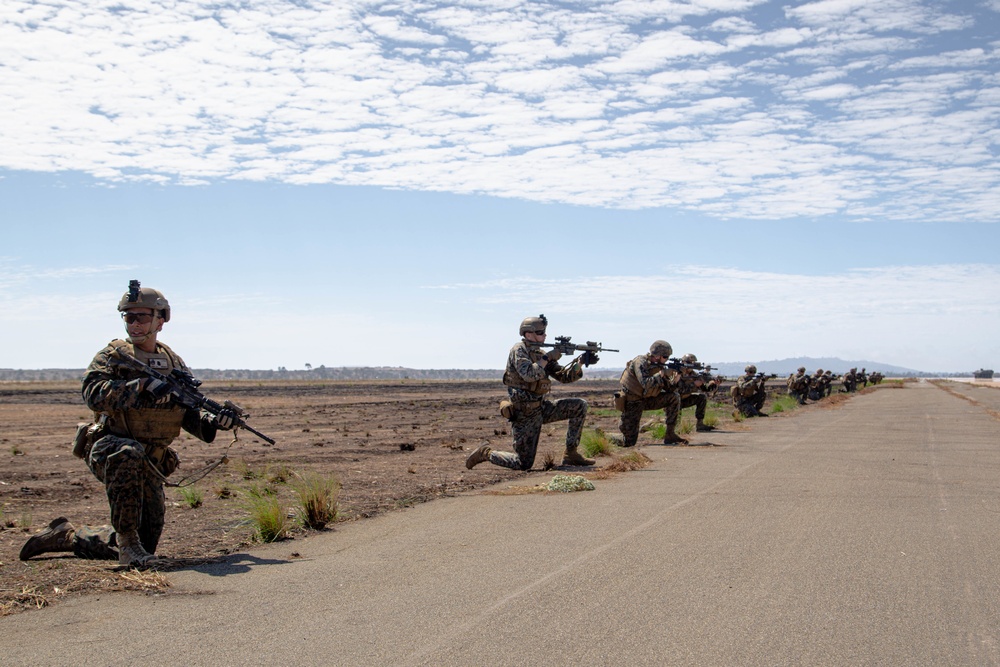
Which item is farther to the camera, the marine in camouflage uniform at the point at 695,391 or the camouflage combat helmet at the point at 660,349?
the marine in camouflage uniform at the point at 695,391

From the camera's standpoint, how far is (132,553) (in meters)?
7.40

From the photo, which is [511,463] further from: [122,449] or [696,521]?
[122,449]

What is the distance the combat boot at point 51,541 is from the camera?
782 cm

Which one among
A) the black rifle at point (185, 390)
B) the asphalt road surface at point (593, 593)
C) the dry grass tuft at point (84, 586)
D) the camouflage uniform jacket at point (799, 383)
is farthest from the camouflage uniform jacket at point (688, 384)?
the camouflage uniform jacket at point (799, 383)

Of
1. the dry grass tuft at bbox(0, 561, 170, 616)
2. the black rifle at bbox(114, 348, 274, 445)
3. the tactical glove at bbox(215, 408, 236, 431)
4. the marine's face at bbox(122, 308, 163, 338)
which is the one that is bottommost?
the dry grass tuft at bbox(0, 561, 170, 616)

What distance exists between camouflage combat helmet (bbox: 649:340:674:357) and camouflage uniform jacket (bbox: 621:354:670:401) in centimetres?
70

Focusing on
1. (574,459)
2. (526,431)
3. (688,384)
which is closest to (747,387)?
(688,384)

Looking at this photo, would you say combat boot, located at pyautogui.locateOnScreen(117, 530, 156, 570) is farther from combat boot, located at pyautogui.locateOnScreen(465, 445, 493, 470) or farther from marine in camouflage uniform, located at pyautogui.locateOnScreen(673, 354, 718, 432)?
marine in camouflage uniform, located at pyautogui.locateOnScreen(673, 354, 718, 432)

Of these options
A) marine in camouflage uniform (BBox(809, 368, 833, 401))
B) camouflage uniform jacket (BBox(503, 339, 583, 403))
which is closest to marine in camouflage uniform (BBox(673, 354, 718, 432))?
camouflage uniform jacket (BBox(503, 339, 583, 403))

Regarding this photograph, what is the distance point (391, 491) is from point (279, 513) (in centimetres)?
336

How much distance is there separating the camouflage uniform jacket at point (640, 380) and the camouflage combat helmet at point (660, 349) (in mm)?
697

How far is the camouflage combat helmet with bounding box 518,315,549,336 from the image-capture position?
14289mm

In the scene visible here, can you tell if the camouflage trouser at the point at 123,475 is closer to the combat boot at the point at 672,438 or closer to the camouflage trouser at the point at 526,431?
the camouflage trouser at the point at 526,431

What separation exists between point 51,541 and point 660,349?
43.5ft
